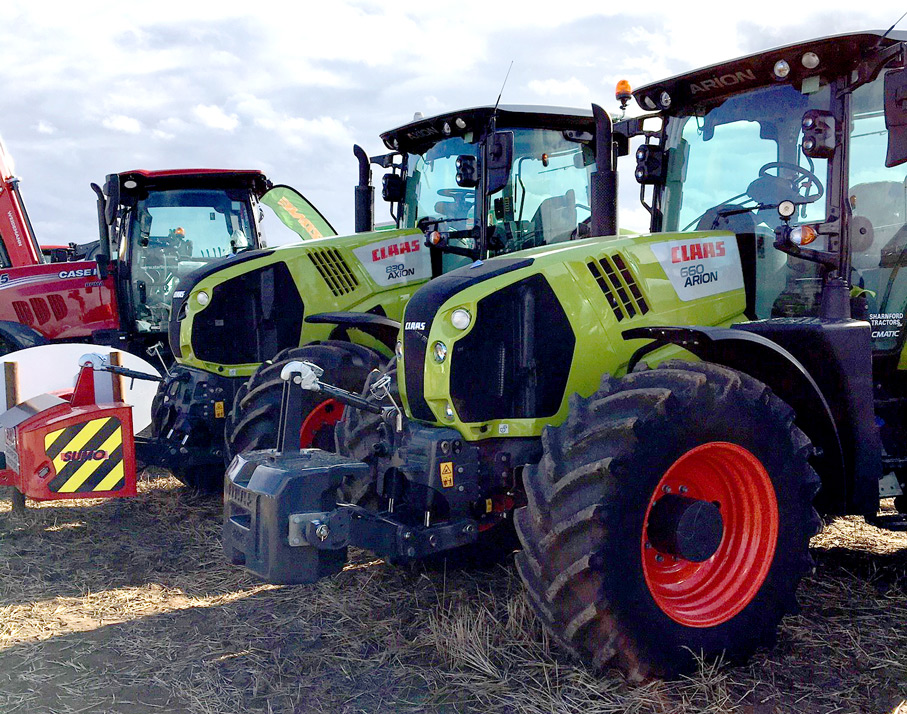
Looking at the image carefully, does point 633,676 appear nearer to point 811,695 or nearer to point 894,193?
point 811,695

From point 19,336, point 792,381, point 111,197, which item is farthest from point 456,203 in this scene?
point 19,336

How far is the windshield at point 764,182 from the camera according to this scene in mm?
4426

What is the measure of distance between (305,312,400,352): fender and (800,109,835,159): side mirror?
9.27 feet

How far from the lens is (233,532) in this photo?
11.7 ft

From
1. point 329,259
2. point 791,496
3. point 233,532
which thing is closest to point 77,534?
point 329,259

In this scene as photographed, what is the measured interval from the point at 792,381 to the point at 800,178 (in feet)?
3.46

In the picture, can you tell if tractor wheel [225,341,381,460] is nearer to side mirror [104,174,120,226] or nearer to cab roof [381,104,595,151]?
cab roof [381,104,595,151]

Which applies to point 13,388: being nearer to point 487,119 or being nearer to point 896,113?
point 487,119

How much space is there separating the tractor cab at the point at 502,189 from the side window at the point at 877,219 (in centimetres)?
197

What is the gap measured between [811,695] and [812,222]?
215 cm

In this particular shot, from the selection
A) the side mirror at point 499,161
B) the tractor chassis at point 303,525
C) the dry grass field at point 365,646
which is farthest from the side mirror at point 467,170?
the tractor chassis at point 303,525

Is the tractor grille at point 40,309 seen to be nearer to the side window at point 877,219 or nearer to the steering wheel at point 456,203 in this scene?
the steering wheel at point 456,203

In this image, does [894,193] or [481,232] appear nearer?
[894,193]

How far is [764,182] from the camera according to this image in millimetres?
4484
